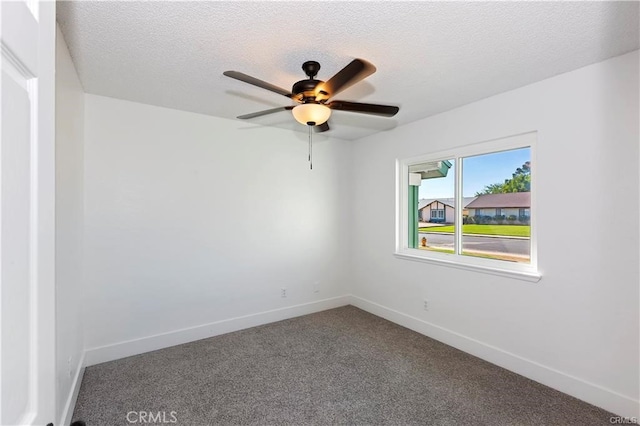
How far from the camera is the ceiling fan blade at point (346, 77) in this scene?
1661 mm

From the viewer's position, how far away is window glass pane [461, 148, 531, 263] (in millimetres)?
2768

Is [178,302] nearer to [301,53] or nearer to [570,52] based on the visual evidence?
[301,53]

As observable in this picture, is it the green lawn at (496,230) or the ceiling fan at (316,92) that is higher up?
the ceiling fan at (316,92)

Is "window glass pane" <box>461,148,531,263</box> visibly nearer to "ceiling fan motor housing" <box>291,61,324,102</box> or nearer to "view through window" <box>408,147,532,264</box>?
"view through window" <box>408,147,532,264</box>

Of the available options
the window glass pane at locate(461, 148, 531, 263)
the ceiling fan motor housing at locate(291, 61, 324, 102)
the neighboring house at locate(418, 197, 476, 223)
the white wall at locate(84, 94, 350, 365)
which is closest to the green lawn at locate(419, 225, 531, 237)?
the window glass pane at locate(461, 148, 531, 263)

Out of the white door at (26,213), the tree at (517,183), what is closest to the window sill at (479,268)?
the tree at (517,183)

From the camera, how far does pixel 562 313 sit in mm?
2391

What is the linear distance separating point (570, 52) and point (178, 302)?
409cm

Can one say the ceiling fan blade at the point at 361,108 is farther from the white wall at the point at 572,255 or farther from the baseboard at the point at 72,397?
the baseboard at the point at 72,397

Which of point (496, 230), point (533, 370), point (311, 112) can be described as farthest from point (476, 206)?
→ point (311, 112)

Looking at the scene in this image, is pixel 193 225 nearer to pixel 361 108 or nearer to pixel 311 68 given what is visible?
pixel 311 68

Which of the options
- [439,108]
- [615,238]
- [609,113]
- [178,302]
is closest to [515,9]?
[609,113]

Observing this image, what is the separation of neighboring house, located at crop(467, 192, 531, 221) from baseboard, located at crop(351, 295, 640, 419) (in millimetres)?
1274

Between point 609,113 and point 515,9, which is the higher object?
point 515,9
